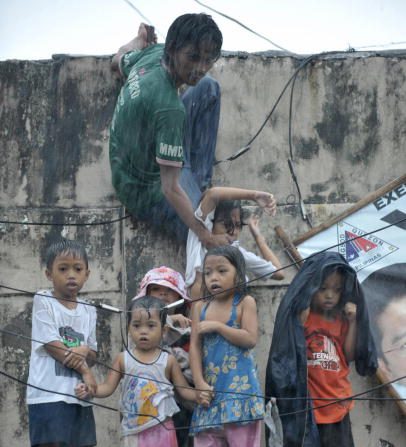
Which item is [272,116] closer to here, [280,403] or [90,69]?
[90,69]

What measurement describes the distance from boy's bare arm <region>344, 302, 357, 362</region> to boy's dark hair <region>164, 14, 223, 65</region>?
178cm

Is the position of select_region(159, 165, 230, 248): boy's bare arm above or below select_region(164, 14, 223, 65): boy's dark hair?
below

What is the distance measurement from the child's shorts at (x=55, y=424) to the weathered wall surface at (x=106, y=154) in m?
1.19

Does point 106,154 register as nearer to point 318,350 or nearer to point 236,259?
point 236,259

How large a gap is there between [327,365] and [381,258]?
4.21 feet

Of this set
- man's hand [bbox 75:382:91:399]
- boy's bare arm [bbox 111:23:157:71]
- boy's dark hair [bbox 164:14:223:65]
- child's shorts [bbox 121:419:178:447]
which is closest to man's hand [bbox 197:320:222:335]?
child's shorts [bbox 121:419:178:447]

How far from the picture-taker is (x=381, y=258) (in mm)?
8219

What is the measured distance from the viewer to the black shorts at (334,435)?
7.11 metres

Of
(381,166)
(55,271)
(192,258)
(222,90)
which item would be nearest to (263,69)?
(222,90)

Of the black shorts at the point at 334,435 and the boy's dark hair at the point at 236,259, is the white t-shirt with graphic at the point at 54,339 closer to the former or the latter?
the boy's dark hair at the point at 236,259

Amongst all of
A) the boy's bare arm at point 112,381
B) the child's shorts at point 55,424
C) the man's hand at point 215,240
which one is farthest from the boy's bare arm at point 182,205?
the child's shorts at point 55,424

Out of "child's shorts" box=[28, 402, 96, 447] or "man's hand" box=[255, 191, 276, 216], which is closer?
"child's shorts" box=[28, 402, 96, 447]

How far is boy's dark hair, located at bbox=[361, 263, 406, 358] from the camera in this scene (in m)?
8.11

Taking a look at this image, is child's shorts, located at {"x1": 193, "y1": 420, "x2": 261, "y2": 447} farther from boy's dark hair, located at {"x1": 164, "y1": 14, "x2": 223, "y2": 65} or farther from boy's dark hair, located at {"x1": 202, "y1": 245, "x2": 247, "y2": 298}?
boy's dark hair, located at {"x1": 164, "y1": 14, "x2": 223, "y2": 65}
